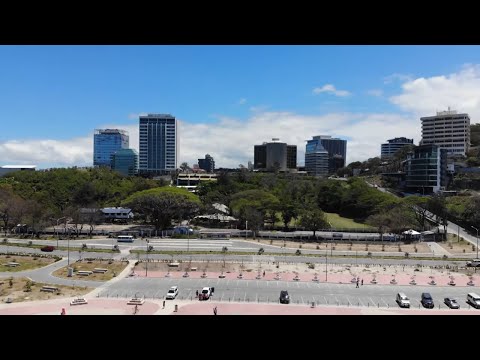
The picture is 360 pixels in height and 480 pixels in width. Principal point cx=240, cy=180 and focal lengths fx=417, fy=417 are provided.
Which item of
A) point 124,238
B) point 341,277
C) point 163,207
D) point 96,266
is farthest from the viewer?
point 163,207

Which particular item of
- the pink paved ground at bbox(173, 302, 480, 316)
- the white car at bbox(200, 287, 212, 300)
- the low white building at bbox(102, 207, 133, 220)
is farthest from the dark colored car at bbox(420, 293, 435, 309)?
the low white building at bbox(102, 207, 133, 220)

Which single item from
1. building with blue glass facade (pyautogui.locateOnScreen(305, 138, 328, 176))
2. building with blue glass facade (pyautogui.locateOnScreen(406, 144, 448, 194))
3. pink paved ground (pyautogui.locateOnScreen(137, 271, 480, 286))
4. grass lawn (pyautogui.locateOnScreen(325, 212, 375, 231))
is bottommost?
pink paved ground (pyautogui.locateOnScreen(137, 271, 480, 286))

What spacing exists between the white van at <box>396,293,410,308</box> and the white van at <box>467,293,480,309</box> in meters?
2.07

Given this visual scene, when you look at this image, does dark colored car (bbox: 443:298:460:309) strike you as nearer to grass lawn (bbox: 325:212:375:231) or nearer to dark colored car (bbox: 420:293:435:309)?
dark colored car (bbox: 420:293:435:309)

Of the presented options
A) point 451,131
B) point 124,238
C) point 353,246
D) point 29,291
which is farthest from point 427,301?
point 451,131

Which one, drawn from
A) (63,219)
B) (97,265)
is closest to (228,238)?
(97,265)

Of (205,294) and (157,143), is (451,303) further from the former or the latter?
(157,143)

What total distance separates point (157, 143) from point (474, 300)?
5978 cm

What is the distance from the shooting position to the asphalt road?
1328 cm

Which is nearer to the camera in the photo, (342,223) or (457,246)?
(457,246)

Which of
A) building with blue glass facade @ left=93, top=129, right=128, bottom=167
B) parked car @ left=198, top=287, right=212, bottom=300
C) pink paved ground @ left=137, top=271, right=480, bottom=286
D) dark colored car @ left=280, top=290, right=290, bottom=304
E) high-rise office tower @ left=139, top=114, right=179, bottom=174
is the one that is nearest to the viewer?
dark colored car @ left=280, top=290, right=290, bottom=304

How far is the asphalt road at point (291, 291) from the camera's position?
13.3 metres

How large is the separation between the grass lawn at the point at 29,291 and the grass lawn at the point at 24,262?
2.21 m

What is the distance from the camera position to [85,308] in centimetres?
1221
